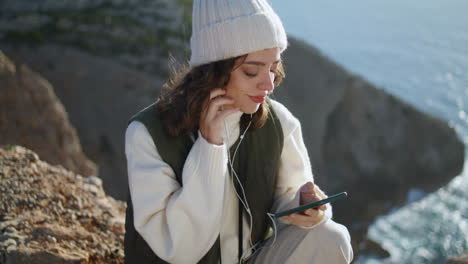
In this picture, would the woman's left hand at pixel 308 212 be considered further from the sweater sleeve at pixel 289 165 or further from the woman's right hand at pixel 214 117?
the woman's right hand at pixel 214 117

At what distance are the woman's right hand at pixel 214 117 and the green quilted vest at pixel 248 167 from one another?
146 mm

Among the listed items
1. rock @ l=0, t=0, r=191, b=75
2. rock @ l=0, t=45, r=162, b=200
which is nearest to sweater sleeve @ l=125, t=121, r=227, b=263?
rock @ l=0, t=45, r=162, b=200

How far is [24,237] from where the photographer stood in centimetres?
343

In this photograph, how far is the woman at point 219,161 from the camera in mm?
2496

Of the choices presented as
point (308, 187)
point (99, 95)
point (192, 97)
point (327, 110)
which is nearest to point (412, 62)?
point (327, 110)

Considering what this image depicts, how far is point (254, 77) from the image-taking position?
2.59 metres

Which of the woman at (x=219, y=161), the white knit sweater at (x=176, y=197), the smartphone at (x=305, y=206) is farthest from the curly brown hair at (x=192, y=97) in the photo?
the smartphone at (x=305, y=206)

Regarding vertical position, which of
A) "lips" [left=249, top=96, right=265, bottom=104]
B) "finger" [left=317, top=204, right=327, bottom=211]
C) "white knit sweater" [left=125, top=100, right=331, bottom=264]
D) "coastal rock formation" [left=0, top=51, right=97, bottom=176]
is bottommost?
"coastal rock formation" [left=0, top=51, right=97, bottom=176]

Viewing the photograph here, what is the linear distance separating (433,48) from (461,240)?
17.3 meters

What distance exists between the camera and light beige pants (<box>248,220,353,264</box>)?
2.68 m

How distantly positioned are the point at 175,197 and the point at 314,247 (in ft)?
2.45

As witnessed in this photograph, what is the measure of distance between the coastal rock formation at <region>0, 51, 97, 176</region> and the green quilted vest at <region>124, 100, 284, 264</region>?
4.89 metres

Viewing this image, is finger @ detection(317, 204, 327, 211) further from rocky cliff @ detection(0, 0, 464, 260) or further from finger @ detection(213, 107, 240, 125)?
rocky cliff @ detection(0, 0, 464, 260)

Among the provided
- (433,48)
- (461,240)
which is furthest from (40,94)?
(433,48)
